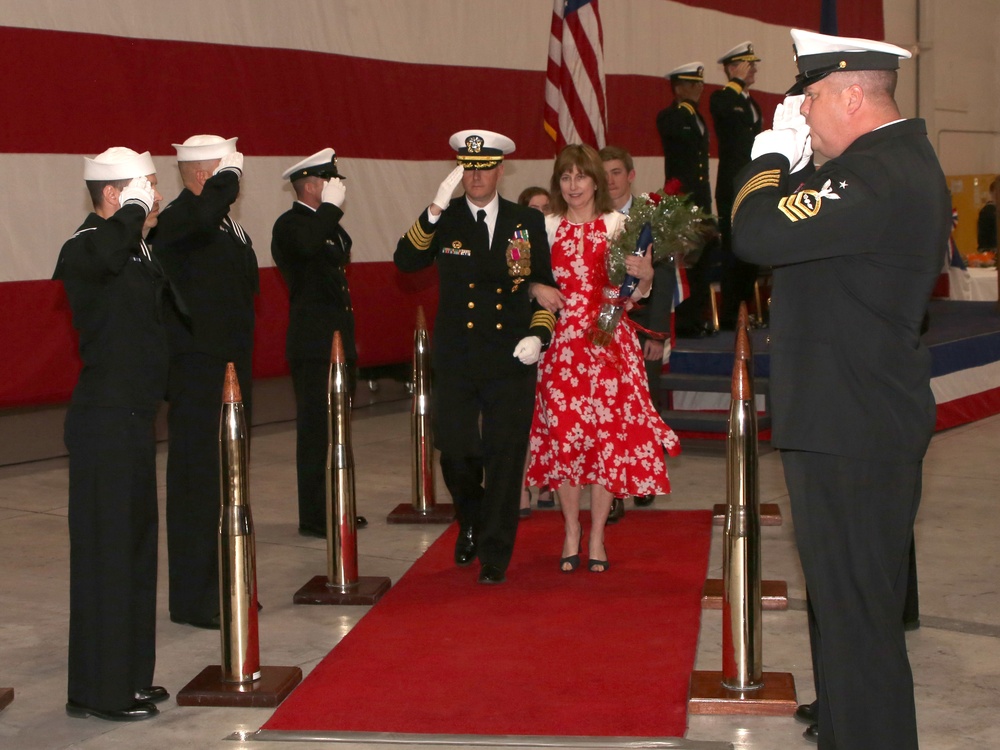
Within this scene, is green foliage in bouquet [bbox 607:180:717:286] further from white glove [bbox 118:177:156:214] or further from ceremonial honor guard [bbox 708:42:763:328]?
ceremonial honor guard [bbox 708:42:763:328]

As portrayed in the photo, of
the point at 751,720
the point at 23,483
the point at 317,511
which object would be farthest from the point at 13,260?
the point at 751,720

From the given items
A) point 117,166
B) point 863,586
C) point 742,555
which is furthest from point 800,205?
point 117,166

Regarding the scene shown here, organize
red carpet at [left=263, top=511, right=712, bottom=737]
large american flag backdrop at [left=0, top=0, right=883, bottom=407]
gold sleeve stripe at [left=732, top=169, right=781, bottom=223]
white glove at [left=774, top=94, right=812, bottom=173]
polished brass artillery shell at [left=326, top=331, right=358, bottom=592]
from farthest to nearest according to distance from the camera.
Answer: large american flag backdrop at [left=0, top=0, right=883, bottom=407] → polished brass artillery shell at [left=326, top=331, right=358, bottom=592] → red carpet at [left=263, top=511, right=712, bottom=737] → white glove at [left=774, top=94, right=812, bottom=173] → gold sleeve stripe at [left=732, top=169, right=781, bottom=223]

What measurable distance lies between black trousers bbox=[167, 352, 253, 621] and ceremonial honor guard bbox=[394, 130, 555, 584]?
963 millimetres

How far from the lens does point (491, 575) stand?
5.16 m

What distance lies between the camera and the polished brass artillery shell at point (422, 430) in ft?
20.7

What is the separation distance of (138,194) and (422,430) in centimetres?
279

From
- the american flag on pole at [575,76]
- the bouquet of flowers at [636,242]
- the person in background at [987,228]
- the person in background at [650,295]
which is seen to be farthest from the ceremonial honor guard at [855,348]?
the person in background at [987,228]

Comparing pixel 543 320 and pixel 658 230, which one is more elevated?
pixel 658 230

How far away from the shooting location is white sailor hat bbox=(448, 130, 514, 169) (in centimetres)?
504

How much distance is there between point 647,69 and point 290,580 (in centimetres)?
795

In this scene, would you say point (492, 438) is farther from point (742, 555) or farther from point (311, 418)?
point (742, 555)

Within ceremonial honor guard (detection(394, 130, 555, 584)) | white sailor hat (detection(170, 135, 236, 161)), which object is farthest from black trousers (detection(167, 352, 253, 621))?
ceremonial honor guard (detection(394, 130, 555, 584))

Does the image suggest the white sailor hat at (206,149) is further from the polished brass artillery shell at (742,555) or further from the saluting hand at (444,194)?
the polished brass artillery shell at (742,555)
